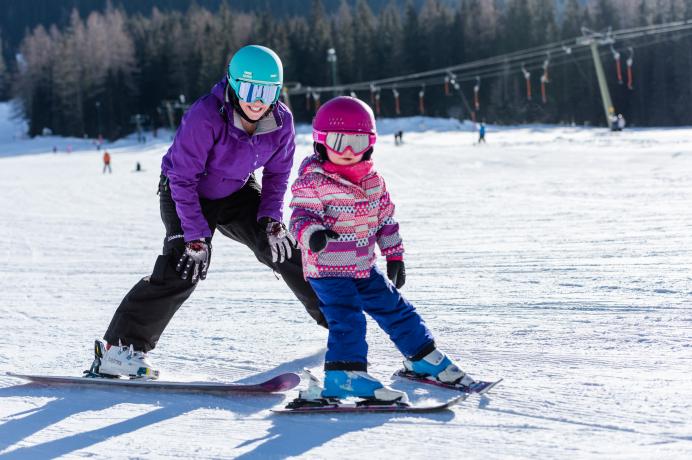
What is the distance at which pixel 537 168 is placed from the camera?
17.6m

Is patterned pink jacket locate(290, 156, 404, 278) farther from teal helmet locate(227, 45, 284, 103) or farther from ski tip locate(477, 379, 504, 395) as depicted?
ski tip locate(477, 379, 504, 395)

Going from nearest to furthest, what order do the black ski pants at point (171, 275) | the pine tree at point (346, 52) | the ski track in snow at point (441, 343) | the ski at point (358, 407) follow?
the ski track in snow at point (441, 343) → the ski at point (358, 407) → the black ski pants at point (171, 275) → the pine tree at point (346, 52)

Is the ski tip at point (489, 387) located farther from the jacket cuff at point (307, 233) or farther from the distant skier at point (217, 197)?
the distant skier at point (217, 197)

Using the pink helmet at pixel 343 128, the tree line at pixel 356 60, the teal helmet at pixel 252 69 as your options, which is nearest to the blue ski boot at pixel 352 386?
the pink helmet at pixel 343 128

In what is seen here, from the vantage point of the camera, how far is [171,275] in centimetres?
349

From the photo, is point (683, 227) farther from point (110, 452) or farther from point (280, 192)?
point (110, 452)

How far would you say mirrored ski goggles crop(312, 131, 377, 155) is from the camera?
309 cm

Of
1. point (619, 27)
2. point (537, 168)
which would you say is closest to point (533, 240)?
point (537, 168)

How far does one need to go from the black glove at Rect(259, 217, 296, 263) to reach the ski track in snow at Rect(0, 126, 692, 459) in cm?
60

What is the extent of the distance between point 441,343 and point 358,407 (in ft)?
3.52

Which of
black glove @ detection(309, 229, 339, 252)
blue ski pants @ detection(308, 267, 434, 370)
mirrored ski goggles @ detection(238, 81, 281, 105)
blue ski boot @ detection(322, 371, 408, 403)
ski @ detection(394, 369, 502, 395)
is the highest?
mirrored ski goggles @ detection(238, 81, 281, 105)

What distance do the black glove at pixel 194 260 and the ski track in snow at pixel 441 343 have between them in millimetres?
525

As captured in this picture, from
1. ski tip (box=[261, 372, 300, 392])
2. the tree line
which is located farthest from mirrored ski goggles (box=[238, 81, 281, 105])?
the tree line

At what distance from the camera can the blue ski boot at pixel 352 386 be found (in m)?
2.98
